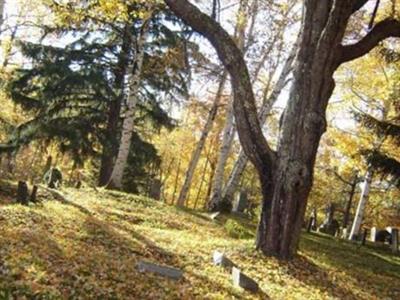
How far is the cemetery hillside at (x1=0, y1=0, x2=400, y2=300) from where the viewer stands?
714 cm

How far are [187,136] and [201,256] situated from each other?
30660 millimetres

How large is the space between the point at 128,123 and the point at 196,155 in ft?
14.8

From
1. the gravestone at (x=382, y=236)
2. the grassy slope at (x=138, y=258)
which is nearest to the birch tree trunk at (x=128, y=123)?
the grassy slope at (x=138, y=258)

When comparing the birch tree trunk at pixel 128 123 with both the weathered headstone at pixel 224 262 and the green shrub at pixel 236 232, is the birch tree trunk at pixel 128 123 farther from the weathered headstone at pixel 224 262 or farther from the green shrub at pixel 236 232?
the weathered headstone at pixel 224 262

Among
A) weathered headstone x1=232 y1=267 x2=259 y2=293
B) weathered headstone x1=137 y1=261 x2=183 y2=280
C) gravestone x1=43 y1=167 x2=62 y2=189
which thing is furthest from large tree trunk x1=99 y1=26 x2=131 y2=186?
weathered headstone x1=232 y1=267 x2=259 y2=293

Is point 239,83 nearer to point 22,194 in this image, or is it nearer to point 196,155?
point 22,194

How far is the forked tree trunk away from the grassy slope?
78 cm

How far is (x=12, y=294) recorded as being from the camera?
16.8 ft

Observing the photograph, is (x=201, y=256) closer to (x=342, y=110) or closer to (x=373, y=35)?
(x=373, y=35)

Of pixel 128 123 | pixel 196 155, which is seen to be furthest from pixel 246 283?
pixel 196 155

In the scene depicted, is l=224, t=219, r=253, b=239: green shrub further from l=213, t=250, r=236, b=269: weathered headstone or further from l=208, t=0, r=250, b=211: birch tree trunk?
l=208, t=0, r=250, b=211: birch tree trunk

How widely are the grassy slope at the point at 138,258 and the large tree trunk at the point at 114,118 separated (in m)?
5.49

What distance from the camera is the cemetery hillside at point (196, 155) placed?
23.4ft

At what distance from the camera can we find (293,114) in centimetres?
949
